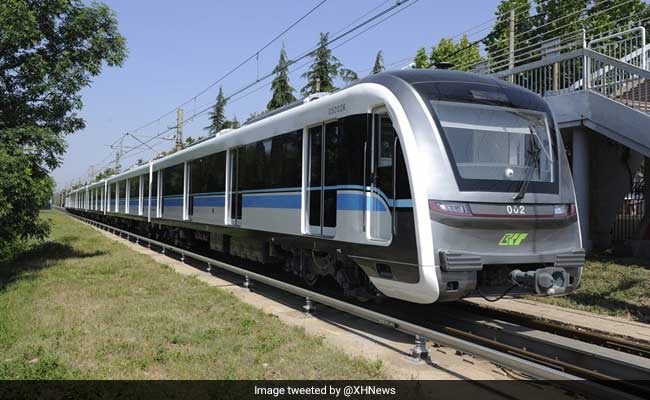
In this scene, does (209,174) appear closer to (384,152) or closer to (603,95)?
(384,152)

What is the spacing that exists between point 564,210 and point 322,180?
3.21m

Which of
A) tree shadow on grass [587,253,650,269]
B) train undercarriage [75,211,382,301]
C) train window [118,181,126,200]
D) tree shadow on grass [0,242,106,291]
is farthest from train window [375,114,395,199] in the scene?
train window [118,181,126,200]

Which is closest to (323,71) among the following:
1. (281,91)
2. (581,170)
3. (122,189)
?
(281,91)

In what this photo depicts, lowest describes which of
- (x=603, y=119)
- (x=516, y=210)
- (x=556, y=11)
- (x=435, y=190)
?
(x=516, y=210)

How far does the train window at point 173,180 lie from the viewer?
16.7m

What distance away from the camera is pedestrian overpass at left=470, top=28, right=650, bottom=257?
38.8ft

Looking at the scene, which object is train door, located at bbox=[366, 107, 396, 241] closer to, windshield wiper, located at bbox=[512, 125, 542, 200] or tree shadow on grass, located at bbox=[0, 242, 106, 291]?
windshield wiper, located at bbox=[512, 125, 542, 200]

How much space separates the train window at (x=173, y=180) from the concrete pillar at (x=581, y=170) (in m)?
10.5

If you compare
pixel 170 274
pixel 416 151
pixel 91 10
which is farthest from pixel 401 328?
pixel 91 10

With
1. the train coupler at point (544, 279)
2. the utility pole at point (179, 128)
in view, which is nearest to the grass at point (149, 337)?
the train coupler at point (544, 279)

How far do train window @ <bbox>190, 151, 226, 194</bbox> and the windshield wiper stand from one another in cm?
729

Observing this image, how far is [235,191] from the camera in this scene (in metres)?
11.7

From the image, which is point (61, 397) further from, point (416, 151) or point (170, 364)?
point (416, 151)

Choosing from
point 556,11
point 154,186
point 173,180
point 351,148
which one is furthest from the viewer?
point 556,11
